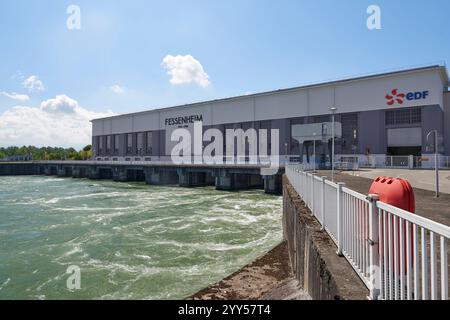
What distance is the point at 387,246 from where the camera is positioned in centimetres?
359

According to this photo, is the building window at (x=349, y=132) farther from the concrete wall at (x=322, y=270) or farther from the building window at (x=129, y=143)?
the building window at (x=129, y=143)

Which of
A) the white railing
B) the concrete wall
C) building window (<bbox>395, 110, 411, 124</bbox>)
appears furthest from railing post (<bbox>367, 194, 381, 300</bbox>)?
building window (<bbox>395, 110, 411, 124</bbox>)

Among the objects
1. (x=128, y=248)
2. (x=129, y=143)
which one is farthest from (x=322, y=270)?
(x=129, y=143)

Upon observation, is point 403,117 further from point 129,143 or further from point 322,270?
point 129,143

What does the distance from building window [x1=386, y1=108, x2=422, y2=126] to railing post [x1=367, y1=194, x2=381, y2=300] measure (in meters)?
36.3

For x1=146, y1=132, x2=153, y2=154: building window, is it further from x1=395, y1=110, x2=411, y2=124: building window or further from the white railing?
the white railing

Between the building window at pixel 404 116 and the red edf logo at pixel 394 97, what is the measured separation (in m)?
1.06

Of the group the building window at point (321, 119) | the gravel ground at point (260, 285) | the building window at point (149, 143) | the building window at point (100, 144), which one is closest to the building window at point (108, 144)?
the building window at point (100, 144)

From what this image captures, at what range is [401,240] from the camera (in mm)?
2812

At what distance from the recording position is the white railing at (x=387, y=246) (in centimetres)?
238

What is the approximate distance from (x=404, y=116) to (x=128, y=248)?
34160 mm

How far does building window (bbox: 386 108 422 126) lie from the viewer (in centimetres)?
3381

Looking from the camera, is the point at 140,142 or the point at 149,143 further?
the point at 140,142
